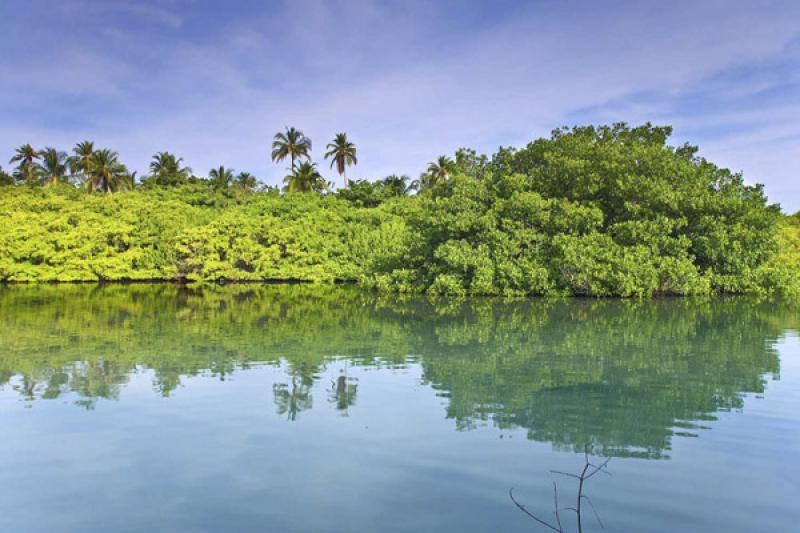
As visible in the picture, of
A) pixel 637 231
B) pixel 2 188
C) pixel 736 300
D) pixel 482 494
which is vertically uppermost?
pixel 2 188

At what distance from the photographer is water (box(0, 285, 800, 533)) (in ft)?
17.7

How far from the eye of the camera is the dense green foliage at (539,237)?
26984 mm

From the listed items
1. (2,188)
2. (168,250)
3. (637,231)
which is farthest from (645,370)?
(2,188)

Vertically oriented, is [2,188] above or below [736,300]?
above

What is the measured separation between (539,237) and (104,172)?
48724mm

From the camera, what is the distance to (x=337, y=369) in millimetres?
11625

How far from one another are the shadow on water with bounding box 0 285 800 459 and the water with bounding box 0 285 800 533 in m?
0.07

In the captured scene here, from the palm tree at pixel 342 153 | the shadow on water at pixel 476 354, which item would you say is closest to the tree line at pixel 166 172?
the palm tree at pixel 342 153

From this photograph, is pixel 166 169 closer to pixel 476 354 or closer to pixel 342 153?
pixel 342 153

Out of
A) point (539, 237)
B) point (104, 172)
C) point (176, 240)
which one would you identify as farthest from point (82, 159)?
point (539, 237)

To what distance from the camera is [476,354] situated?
43.1 feet

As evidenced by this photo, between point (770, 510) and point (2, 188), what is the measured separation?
2211 inches

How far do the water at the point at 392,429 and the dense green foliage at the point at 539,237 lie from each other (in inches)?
433

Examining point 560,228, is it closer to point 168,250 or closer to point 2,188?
point 168,250
